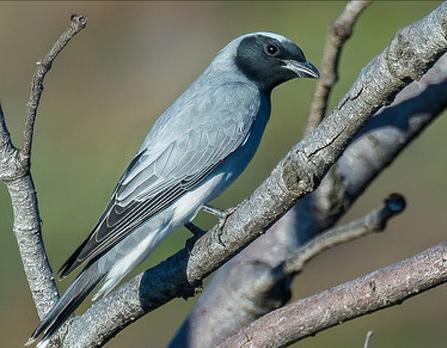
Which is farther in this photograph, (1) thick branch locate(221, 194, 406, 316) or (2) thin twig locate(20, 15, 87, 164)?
(1) thick branch locate(221, 194, 406, 316)

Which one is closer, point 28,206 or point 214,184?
point 28,206

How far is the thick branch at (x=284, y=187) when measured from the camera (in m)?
3.22

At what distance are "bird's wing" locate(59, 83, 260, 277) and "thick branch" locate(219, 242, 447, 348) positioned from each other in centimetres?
151

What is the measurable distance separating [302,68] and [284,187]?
246cm

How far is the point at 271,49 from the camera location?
19.9 feet

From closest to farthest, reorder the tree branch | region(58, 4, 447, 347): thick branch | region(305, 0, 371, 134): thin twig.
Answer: region(58, 4, 447, 347): thick branch < the tree branch < region(305, 0, 371, 134): thin twig

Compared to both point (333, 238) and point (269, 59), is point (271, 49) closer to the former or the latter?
point (269, 59)

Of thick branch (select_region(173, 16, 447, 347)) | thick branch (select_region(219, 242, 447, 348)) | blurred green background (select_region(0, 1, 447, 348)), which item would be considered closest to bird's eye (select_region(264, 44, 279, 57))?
thick branch (select_region(173, 16, 447, 347))

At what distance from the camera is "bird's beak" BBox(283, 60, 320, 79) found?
18.9 ft

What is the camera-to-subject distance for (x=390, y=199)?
12.3 ft

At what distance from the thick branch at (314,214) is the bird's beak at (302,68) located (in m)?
1.28

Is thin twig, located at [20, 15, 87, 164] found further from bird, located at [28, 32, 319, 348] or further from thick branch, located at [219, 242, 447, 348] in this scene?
bird, located at [28, 32, 319, 348]

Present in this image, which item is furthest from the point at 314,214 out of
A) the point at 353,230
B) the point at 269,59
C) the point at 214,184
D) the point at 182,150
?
the point at 269,59

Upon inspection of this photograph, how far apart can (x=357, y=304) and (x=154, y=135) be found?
227 cm
